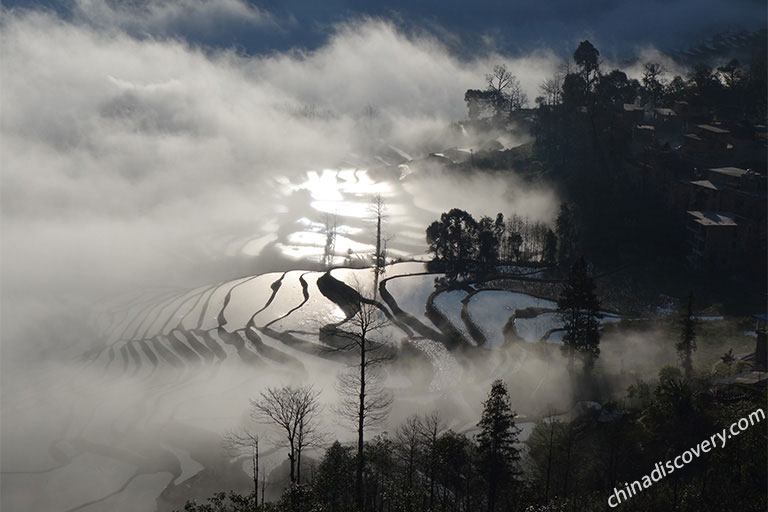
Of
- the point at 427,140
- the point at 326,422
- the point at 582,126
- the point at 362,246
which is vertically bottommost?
the point at 326,422

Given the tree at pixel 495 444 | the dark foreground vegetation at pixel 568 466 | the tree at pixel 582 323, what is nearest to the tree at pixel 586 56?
the tree at pixel 582 323

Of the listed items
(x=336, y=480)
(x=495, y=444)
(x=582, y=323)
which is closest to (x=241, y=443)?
(x=336, y=480)

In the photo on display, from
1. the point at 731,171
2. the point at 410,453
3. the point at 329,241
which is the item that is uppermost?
the point at 731,171

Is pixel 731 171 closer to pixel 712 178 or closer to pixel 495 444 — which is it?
pixel 712 178

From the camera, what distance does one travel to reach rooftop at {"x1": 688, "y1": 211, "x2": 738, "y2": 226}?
64500 mm

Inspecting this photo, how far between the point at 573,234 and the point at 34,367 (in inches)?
2507

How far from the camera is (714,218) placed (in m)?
65.8

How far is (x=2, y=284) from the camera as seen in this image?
9312 cm

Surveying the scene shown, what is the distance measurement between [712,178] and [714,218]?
814 centimetres

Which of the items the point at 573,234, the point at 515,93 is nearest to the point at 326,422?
the point at 573,234

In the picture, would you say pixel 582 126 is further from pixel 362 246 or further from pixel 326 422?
pixel 326 422

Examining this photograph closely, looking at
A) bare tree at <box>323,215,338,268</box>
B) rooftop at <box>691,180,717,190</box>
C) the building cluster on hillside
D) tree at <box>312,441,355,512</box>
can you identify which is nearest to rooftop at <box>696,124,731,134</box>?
the building cluster on hillside

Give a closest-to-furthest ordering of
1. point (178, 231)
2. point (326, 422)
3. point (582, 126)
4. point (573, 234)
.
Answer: point (326, 422) → point (573, 234) → point (582, 126) → point (178, 231)

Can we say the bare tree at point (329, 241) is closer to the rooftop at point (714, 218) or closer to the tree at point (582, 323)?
the tree at point (582, 323)
